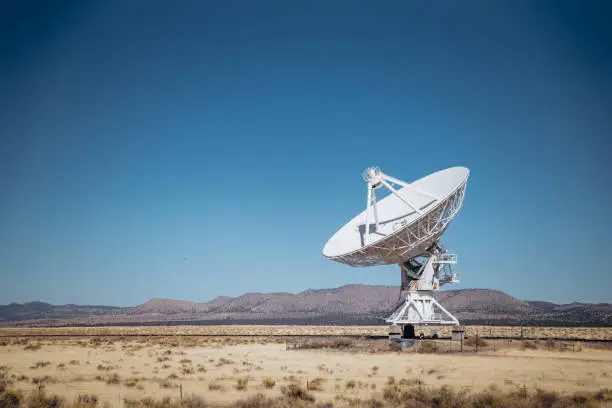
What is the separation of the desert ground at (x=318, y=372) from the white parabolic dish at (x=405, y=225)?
21.0 ft

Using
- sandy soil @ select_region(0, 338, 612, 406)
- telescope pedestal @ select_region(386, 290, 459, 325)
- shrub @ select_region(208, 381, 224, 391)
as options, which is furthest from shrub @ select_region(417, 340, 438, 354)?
shrub @ select_region(208, 381, 224, 391)

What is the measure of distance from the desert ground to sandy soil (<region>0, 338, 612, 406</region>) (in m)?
0.04

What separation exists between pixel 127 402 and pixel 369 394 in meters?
7.93

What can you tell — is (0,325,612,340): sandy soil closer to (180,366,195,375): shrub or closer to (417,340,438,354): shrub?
(417,340,438,354): shrub

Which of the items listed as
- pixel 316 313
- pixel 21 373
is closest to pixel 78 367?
pixel 21 373

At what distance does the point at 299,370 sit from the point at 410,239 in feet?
42.4

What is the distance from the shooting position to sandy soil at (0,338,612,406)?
760 inches

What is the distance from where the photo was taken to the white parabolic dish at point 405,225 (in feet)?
108

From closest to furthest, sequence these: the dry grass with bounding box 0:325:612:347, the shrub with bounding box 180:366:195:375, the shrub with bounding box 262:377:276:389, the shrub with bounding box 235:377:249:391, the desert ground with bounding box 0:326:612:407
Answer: the desert ground with bounding box 0:326:612:407
the shrub with bounding box 235:377:249:391
the shrub with bounding box 262:377:276:389
the shrub with bounding box 180:366:195:375
the dry grass with bounding box 0:325:612:347

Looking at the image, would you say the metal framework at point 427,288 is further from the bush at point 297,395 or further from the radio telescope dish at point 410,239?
the bush at point 297,395

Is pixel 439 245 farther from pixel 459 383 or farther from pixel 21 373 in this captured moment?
pixel 21 373

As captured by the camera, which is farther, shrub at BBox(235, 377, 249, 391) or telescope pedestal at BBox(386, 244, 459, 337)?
telescope pedestal at BBox(386, 244, 459, 337)

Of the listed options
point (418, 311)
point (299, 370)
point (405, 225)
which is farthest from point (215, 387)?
point (418, 311)

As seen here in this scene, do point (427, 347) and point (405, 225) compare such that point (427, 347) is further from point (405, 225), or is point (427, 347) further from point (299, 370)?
point (299, 370)
